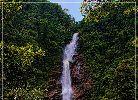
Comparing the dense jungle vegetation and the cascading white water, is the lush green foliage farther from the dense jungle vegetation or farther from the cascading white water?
the cascading white water

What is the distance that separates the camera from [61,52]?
125ft

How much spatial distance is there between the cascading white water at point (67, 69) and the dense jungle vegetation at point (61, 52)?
0.68 m

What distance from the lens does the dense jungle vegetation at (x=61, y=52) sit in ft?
75.6

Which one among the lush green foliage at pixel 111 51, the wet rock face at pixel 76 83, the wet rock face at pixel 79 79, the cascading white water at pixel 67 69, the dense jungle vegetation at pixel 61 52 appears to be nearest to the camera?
the lush green foliage at pixel 111 51

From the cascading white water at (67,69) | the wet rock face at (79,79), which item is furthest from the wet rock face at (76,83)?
the cascading white water at (67,69)

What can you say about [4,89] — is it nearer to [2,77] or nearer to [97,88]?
[2,77]

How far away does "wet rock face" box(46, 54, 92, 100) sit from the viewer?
26.0m

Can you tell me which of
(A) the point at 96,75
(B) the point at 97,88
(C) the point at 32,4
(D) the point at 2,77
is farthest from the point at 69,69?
(C) the point at 32,4

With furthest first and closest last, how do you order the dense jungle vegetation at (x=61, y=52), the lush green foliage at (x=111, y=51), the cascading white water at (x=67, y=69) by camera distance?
the cascading white water at (x=67, y=69), the dense jungle vegetation at (x=61, y=52), the lush green foliage at (x=111, y=51)

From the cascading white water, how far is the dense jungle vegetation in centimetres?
68

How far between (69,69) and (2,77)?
9.84 metres

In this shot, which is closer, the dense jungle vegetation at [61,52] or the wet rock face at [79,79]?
the dense jungle vegetation at [61,52]

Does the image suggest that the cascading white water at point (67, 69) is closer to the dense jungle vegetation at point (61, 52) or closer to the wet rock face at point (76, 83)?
the wet rock face at point (76, 83)

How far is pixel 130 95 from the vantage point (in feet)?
66.0
